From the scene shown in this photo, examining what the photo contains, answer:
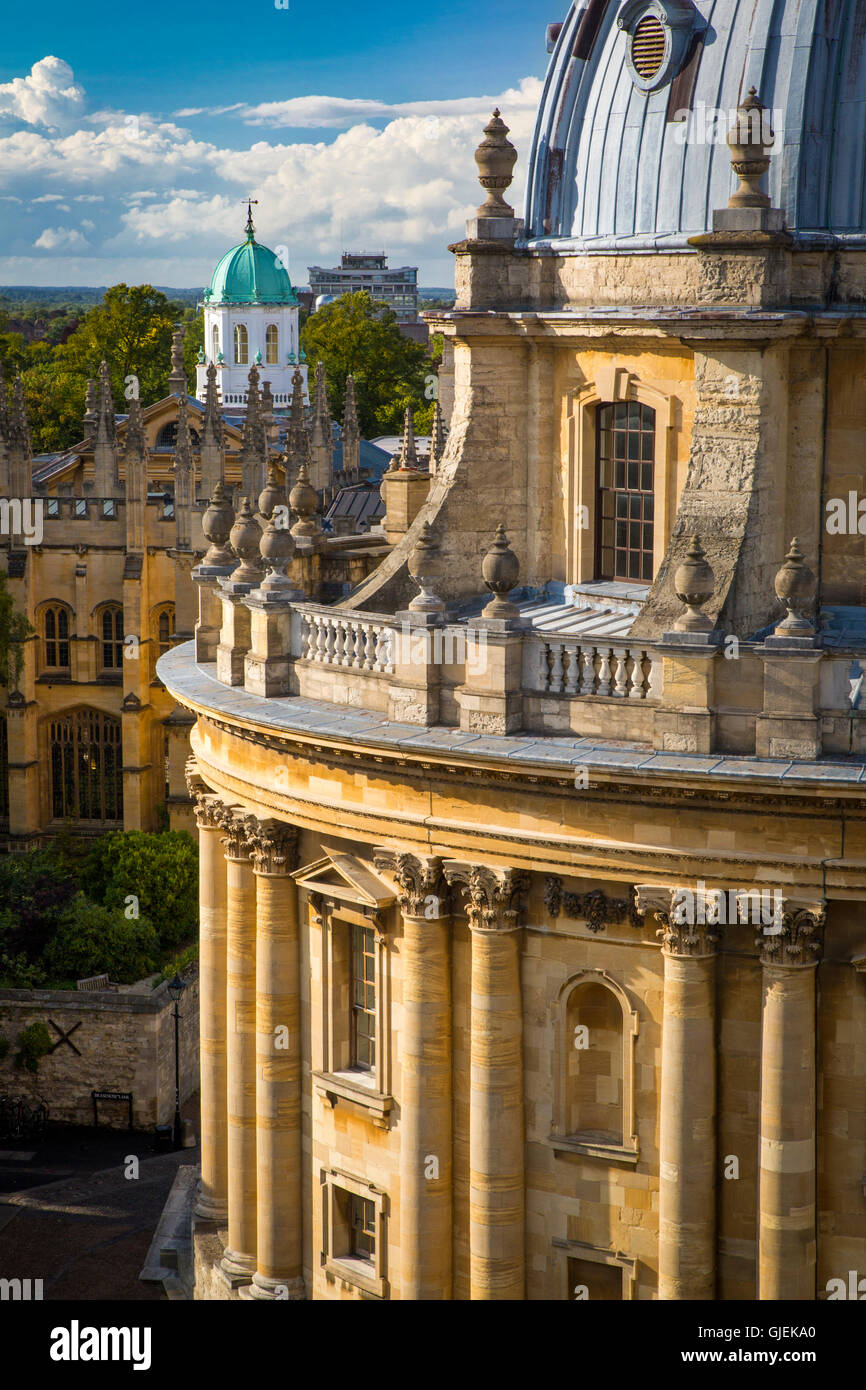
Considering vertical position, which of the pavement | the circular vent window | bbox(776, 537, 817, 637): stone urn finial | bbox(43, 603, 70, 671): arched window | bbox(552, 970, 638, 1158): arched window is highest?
the circular vent window

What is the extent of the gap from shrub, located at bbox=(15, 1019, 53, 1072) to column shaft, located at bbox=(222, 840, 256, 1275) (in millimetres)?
18417

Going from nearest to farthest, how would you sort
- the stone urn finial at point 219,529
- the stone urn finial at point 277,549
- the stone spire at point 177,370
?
the stone urn finial at point 277,549 < the stone urn finial at point 219,529 < the stone spire at point 177,370

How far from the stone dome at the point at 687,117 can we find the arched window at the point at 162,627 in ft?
135

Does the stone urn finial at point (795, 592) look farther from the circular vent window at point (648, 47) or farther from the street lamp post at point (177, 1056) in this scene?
the street lamp post at point (177, 1056)

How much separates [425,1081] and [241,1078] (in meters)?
4.90

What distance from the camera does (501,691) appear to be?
26.9 m

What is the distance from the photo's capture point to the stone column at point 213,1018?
3394 centimetres

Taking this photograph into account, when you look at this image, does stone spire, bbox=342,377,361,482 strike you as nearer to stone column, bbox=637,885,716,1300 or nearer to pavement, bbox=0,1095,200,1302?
pavement, bbox=0,1095,200,1302

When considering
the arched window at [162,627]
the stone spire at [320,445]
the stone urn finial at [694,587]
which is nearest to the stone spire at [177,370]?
the stone spire at [320,445]

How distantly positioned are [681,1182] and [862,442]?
1039cm

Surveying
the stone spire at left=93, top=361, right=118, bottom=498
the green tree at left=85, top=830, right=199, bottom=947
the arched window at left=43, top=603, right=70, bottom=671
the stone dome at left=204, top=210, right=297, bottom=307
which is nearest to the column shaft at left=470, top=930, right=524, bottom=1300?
the green tree at left=85, top=830, right=199, bottom=947

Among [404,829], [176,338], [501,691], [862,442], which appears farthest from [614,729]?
[176,338]

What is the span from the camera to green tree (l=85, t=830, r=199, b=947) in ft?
187

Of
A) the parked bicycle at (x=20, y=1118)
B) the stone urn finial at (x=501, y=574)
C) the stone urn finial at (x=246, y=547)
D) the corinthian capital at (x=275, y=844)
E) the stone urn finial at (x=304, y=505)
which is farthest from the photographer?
the parked bicycle at (x=20, y=1118)
